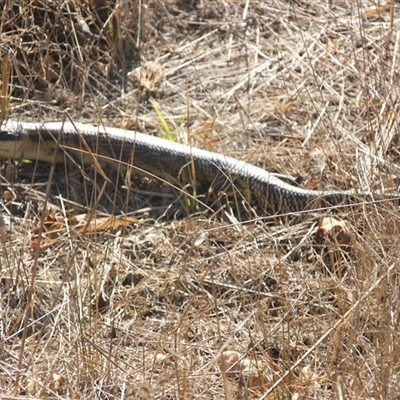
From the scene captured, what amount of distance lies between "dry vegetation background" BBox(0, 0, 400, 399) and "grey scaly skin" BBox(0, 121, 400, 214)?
4.5 inches

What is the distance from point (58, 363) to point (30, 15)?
2.61 metres

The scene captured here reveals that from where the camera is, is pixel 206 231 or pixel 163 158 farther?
pixel 163 158

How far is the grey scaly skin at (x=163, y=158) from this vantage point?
4.10 meters

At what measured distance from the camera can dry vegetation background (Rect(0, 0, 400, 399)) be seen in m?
2.58

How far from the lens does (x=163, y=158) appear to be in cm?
443

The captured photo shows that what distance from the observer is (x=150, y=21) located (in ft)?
17.9

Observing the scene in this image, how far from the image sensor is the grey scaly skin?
4.10 meters

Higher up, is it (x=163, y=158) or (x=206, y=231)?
(x=206, y=231)

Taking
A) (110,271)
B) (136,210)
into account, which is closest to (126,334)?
(110,271)

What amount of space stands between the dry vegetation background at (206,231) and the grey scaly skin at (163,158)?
0.37ft

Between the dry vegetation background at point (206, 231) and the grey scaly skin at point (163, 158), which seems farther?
the grey scaly skin at point (163, 158)

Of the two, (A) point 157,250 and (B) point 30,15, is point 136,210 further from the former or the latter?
(B) point 30,15

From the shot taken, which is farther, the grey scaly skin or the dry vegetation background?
the grey scaly skin

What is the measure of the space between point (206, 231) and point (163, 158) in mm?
1924
